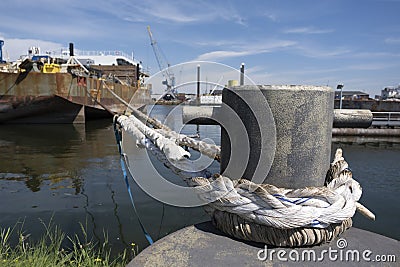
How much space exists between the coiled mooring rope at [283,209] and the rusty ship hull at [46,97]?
49.8 feet

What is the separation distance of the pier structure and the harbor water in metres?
0.86

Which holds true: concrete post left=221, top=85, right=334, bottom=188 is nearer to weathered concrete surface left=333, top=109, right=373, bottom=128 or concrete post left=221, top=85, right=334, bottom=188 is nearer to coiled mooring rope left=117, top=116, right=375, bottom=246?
coiled mooring rope left=117, top=116, right=375, bottom=246

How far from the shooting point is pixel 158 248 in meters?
1.35

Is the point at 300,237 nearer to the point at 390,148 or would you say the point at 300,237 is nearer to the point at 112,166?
the point at 112,166

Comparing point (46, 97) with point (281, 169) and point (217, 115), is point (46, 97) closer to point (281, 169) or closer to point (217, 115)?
point (217, 115)

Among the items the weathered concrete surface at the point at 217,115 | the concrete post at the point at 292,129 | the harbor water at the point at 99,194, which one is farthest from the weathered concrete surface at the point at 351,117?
the harbor water at the point at 99,194

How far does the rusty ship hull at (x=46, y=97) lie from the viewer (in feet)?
56.3

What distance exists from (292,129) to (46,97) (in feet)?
61.3

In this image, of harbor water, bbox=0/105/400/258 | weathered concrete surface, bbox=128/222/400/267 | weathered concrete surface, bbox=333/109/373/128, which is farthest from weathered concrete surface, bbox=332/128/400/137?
weathered concrete surface, bbox=128/222/400/267

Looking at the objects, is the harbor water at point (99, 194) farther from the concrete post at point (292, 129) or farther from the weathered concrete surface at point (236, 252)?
the weathered concrete surface at point (236, 252)

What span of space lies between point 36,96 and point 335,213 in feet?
62.1

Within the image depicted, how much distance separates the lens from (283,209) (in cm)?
125

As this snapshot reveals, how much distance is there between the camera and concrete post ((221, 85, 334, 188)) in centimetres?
132

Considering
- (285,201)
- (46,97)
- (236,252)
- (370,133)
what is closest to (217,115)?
(285,201)
